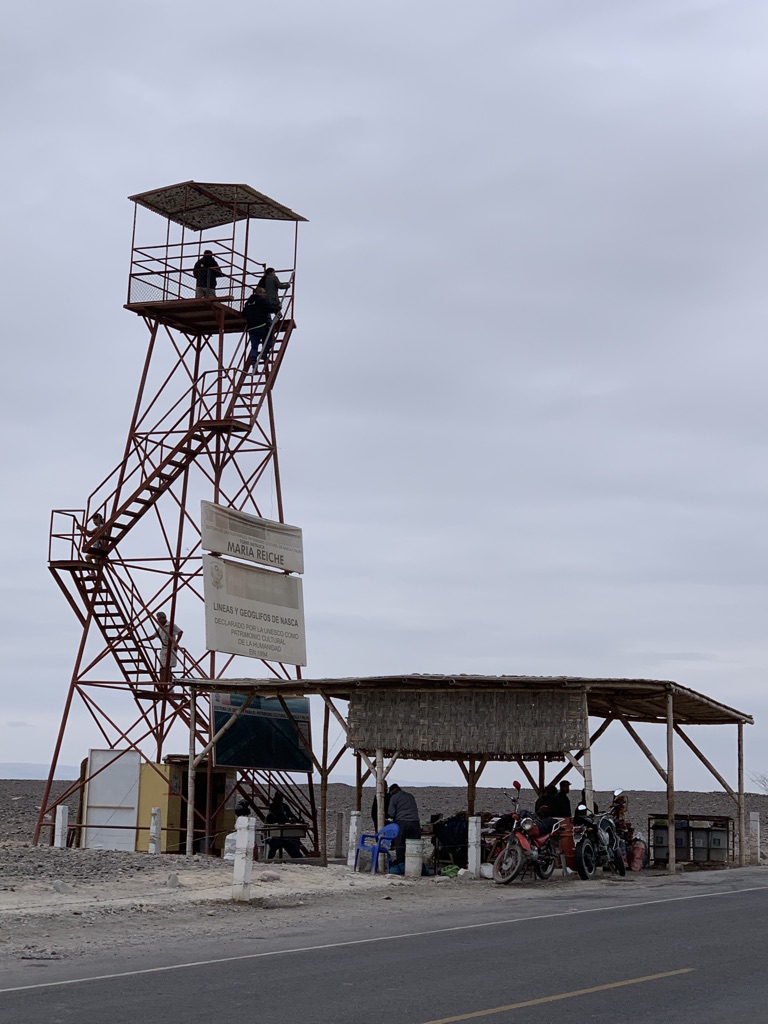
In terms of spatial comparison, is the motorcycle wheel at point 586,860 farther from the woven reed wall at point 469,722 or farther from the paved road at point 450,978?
the paved road at point 450,978

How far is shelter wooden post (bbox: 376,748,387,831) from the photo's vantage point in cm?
2523

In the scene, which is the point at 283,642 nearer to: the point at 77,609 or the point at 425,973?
the point at 77,609

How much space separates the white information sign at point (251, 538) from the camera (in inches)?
1155

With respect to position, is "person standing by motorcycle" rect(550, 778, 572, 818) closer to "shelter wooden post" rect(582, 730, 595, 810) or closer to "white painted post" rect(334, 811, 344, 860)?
"shelter wooden post" rect(582, 730, 595, 810)

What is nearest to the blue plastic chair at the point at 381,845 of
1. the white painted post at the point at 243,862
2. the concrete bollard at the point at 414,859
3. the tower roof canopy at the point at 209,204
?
the concrete bollard at the point at 414,859

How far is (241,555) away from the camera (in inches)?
1194

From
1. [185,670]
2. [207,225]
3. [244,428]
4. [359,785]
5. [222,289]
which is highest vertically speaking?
[207,225]

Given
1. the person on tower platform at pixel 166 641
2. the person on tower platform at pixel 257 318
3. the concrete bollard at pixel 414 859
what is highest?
the person on tower platform at pixel 257 318

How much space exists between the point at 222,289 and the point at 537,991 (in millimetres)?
23604

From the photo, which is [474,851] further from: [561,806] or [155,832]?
[155,832]

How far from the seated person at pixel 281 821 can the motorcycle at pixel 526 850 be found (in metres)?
7.38

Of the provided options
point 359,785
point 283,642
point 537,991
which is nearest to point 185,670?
point 283,642

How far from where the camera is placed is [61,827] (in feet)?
99.7

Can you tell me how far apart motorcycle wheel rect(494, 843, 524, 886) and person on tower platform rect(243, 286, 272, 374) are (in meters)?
14.2
